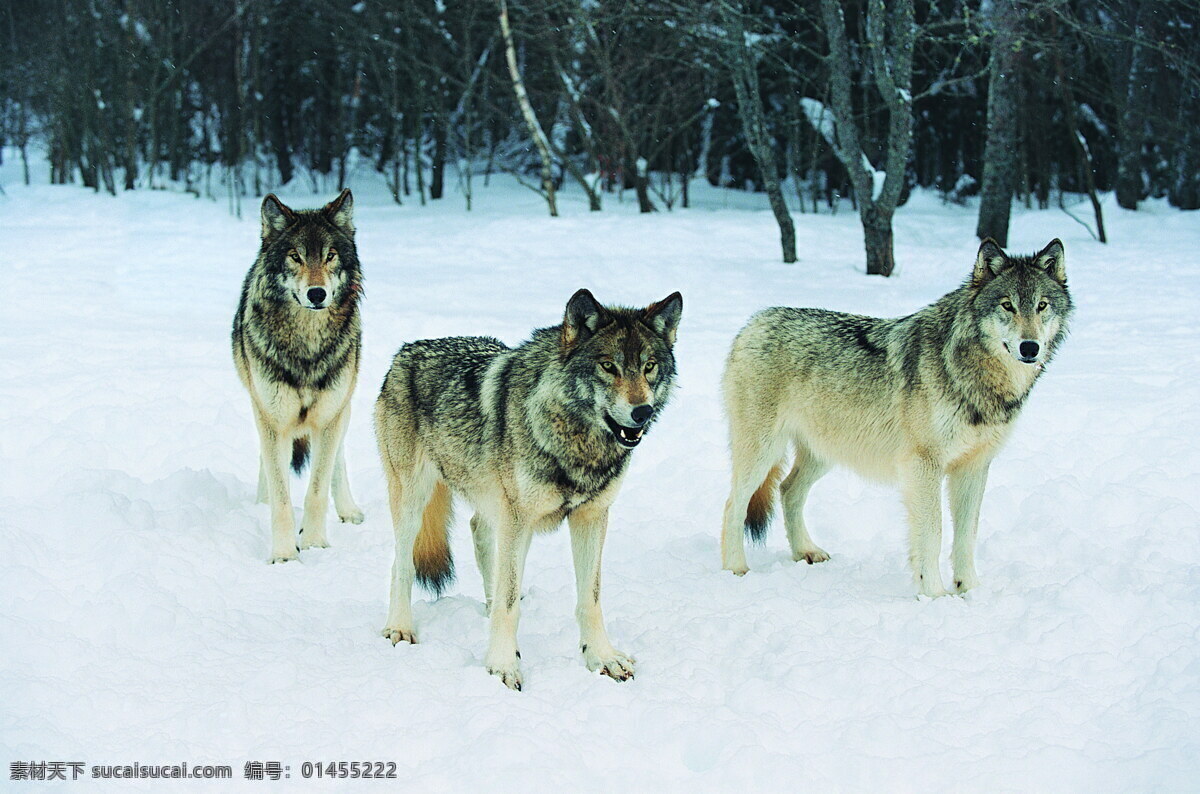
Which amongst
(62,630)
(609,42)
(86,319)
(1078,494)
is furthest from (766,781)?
(609,42)

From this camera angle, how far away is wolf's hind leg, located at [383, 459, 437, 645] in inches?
182

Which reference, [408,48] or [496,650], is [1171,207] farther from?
[496,650]

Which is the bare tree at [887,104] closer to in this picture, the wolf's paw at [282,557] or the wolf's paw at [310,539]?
the wolf's paw at [310,539]

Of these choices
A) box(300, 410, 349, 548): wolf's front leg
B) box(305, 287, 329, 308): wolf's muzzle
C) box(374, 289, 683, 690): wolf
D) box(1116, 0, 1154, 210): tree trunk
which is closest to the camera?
box(374, 289, 683, 690): wolf

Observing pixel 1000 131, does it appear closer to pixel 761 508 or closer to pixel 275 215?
pixel 761 508

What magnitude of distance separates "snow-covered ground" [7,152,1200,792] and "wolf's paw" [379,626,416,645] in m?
0.07

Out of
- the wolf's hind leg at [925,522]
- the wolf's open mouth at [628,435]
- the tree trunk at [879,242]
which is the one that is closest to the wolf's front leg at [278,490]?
the wolf's open mouth at [628,435]

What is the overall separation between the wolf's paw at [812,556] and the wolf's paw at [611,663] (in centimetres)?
194

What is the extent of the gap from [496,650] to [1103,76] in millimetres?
22025

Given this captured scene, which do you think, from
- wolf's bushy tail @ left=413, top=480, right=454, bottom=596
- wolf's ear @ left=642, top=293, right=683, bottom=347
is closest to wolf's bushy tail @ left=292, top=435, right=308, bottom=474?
wolf's bushy tail @ left=413, top=480, right=454, bottom=596

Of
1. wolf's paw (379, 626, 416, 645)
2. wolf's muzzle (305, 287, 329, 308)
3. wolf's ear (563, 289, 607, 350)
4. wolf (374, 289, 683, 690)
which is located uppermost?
wolf's ear (563, 289, 607, 350)

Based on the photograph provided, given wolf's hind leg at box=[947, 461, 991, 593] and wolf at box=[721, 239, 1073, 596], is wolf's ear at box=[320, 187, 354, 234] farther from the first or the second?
wolf's hind leg at box=[947, 461, 991, 593]

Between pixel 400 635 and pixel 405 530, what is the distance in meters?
0.47

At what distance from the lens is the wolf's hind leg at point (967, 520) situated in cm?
534
